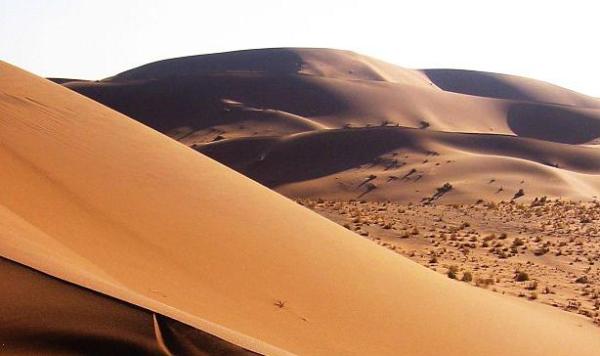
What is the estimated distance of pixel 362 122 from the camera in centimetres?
7850

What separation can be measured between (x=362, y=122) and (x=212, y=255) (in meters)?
71.4

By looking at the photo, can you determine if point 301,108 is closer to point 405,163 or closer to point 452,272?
point 405,163

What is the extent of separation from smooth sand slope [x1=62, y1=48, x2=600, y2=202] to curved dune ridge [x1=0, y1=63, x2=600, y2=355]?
23680mm

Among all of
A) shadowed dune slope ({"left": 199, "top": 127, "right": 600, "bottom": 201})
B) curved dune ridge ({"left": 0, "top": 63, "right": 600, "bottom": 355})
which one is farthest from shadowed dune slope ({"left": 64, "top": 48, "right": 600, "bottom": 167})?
curved dune ridge ({"left": 0, "top": 63, "right": 600, "bottom": 355})

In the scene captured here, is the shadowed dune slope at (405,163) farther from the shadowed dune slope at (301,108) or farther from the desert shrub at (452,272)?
the desert shrub at (452,272)

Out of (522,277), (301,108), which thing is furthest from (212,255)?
(301,108)

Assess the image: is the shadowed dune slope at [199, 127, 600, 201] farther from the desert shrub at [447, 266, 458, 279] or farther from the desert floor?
the desert shrub at [447, 266, 458, 279]

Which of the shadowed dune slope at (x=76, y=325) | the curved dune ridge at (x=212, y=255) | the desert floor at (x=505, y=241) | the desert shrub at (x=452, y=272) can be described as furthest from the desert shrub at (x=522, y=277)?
the shadowed dune slope at (x=76, y=325)

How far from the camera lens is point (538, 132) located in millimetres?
86062

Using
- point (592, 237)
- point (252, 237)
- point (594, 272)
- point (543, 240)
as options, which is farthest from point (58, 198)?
point (592, 237)

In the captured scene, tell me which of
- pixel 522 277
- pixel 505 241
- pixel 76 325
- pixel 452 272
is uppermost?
pixel 76 325

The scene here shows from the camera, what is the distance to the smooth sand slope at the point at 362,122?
4103cm

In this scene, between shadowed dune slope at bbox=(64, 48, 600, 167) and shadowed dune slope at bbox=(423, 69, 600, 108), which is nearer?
shadowed dune slope at bbox=(64, 48, 600, 167)

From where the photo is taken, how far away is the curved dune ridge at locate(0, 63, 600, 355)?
6141 millimetres
